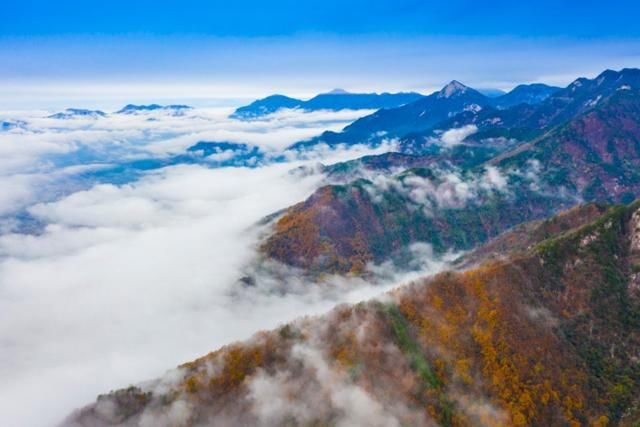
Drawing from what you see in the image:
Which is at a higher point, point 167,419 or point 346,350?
point 346,350

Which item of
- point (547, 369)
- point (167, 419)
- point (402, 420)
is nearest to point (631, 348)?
point (547, 369)

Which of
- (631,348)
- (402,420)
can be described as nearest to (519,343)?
(631,348)

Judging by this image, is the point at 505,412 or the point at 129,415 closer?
the point at 505,412

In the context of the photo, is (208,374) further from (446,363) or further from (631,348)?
(631,348)

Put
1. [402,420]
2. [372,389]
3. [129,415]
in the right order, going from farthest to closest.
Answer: [129,415] → [372,389] → [402,420]

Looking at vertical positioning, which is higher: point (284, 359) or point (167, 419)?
point (284, 359)

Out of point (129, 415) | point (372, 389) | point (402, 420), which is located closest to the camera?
point (402, 420)

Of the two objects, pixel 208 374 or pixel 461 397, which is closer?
pixel 461 397

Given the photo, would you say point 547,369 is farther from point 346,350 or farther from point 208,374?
point 208,374

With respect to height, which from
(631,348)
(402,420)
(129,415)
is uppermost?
(631,348)
